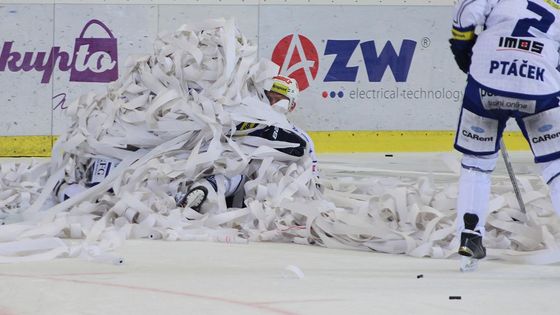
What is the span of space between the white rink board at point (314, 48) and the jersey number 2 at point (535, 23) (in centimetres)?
776

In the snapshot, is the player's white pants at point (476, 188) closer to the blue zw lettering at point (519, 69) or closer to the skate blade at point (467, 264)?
the skate blade at point (467, 264)

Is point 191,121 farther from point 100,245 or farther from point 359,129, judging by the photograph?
point 359,129

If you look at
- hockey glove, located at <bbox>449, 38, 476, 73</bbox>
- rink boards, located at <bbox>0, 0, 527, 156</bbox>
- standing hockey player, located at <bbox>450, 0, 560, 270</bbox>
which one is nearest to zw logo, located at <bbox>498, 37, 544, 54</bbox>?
standing hockey player, located at <bbox>450, 0, 560, 270</bbox>

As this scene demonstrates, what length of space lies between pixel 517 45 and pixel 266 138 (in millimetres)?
2594

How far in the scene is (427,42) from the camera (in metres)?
12.6

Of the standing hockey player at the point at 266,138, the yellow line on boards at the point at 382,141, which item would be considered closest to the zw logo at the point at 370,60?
the yellow line on boards at the point at 382,141

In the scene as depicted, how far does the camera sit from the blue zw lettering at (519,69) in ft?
15.2

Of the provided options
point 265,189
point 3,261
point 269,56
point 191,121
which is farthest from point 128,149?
point 269,56

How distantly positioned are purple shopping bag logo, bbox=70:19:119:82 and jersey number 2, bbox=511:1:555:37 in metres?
8.06

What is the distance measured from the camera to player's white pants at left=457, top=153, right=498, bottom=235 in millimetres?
4762

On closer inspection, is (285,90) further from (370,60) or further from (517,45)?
Answer: (370,60)

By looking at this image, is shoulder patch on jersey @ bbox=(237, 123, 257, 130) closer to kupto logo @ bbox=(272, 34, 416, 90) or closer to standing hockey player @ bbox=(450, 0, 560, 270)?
standing hockey player @ bbox=(450, 0, 560, 270)

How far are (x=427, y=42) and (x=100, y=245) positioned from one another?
7.83 metres

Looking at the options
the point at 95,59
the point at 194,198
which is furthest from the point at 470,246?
the point at 95,59
